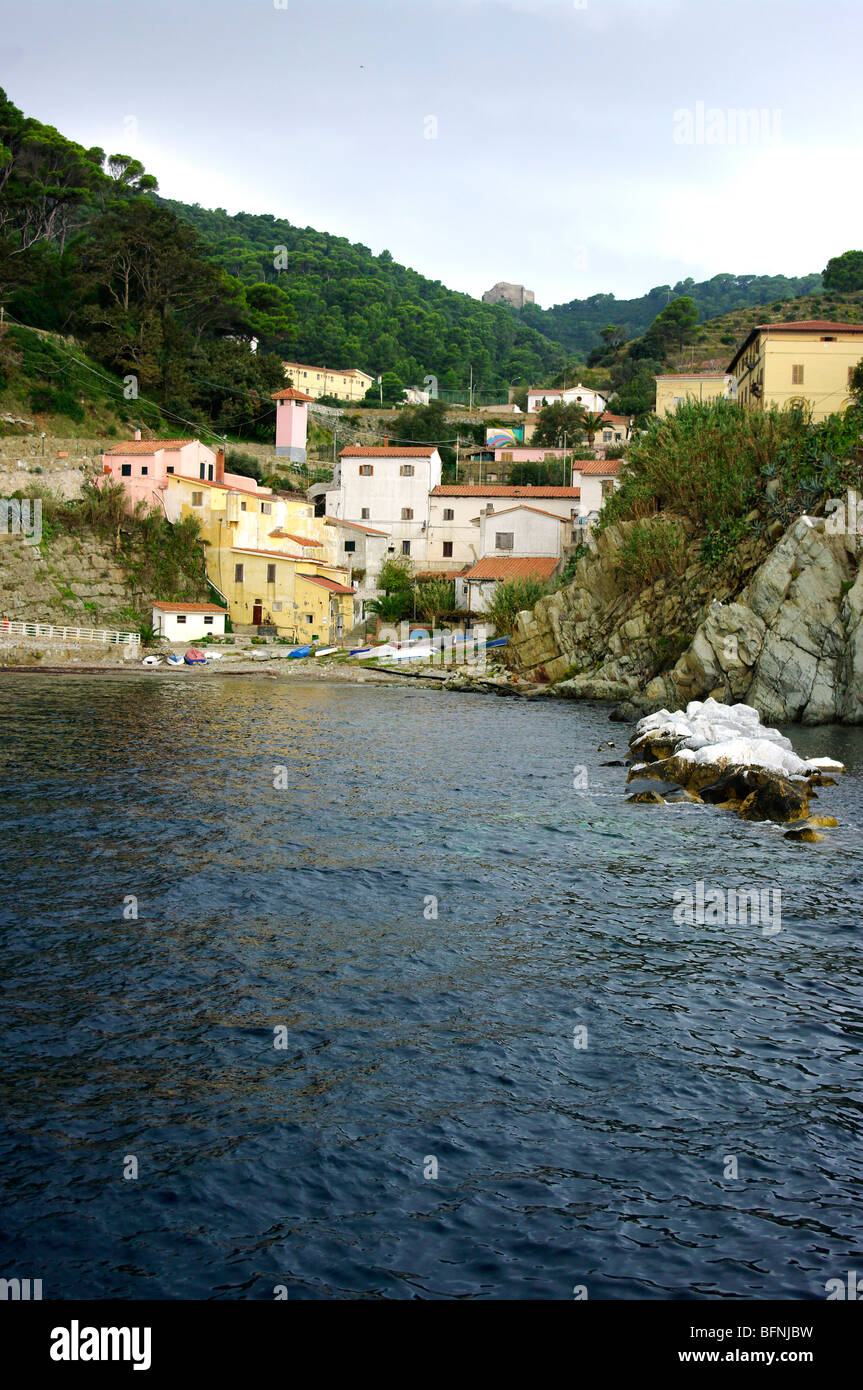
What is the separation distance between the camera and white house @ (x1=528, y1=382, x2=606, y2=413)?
121 meters

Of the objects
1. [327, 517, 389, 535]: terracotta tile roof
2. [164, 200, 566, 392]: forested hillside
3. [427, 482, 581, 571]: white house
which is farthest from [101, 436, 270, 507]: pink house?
[164, 200, 566, 392]: forested hillside

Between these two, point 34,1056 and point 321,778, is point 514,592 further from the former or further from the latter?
point 34,1056

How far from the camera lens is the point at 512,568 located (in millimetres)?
68938

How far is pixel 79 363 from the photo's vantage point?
3132 inches

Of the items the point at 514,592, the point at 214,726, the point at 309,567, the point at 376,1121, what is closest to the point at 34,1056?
the point at 376,1121

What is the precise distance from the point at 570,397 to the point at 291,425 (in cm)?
4455

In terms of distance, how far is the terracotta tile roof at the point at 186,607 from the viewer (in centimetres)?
6391

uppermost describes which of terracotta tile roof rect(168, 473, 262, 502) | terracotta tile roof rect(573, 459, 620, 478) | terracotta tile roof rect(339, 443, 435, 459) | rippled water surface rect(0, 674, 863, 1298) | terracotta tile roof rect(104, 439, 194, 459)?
terracotta tile roof rect(339, 443, 435, 459)

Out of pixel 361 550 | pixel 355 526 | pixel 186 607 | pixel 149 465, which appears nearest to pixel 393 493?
pixel 355 526

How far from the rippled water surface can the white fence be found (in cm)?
3919

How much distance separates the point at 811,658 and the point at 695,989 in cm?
2965

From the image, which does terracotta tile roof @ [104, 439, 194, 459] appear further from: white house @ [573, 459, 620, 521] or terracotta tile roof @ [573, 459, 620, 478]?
white house @ [573, 459, 620, 521]

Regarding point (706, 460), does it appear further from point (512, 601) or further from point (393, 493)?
point (393, 493)

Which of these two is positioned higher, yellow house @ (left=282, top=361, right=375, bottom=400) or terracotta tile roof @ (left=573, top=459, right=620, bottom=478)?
yellow house @ (left=282, top=361, right=375, bottom=400)
